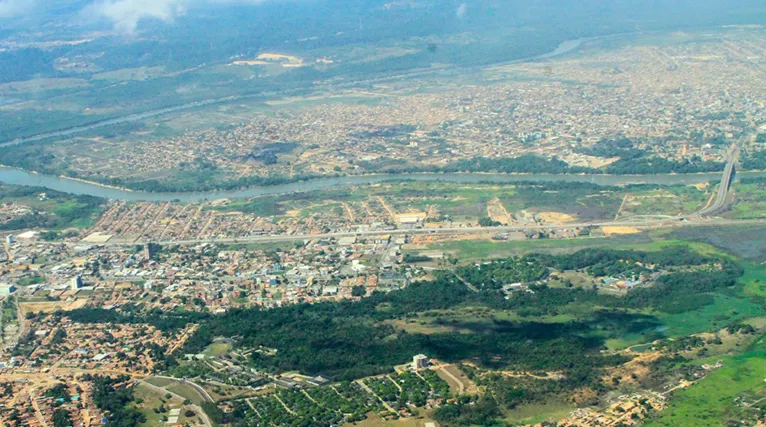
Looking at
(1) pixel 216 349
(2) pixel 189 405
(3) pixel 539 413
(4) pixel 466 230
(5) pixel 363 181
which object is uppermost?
(2) pixel 189 405

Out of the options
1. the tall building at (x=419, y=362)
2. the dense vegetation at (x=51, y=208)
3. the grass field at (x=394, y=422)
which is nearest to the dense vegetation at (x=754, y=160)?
the tall building at (x=419, y=362)

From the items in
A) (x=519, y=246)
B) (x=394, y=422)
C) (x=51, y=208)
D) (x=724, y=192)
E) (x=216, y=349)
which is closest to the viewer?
(x=394, y=422)

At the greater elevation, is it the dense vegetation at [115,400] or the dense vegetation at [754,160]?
the dense vegetation at [115,400]

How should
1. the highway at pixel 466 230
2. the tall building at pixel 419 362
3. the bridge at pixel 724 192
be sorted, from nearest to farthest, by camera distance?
the tall building at pixel 419 362, the highway at pixel 466 230, the bridge at pixel 724 192

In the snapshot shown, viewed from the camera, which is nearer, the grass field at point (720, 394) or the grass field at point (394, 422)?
the grass field at point (394, 422)

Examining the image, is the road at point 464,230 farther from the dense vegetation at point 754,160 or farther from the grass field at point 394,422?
the grass field at point 394,422

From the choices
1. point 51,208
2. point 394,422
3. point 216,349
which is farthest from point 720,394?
point 51,208

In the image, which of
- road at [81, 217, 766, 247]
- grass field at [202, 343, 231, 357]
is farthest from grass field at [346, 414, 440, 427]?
road at [81, 217, 766, 247]

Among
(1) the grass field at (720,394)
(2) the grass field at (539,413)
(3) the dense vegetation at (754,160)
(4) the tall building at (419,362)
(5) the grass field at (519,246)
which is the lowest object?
(3) the dense vegetation at (754,160)

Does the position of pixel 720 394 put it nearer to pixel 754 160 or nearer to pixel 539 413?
pixel 539 413

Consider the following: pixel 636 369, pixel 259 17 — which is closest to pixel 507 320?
pixel 636 369
